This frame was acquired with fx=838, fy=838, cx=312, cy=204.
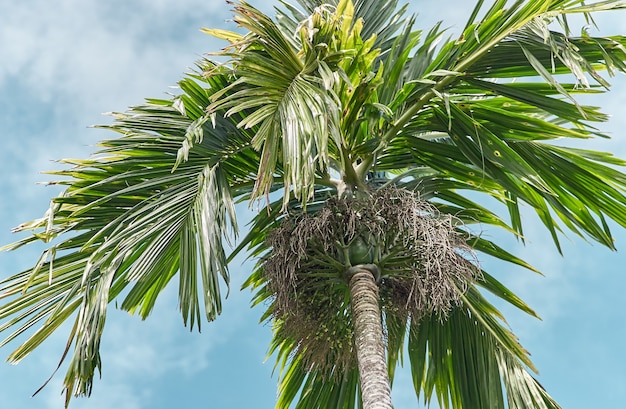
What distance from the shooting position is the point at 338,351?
536cm

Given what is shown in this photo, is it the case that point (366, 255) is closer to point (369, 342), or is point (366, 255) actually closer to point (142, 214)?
point (369, 342)

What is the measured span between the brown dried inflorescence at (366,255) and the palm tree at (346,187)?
0.01 m

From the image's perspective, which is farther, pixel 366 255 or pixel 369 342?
pixel 366 255

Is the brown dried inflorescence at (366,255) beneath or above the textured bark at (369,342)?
above

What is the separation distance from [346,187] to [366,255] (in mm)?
464

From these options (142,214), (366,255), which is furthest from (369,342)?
(142,214)

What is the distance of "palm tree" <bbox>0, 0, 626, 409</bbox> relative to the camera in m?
4.45

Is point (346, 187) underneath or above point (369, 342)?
above

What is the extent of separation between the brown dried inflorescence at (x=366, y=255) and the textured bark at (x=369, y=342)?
0.17 metres

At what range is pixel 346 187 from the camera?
5.05 m

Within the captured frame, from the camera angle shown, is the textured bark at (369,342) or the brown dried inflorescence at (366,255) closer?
the textured bark at (369,342)

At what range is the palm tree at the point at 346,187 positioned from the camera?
4.45 metres

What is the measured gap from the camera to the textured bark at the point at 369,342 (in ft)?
Result: 14.0

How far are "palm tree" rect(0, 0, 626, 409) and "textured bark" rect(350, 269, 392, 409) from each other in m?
0.01
